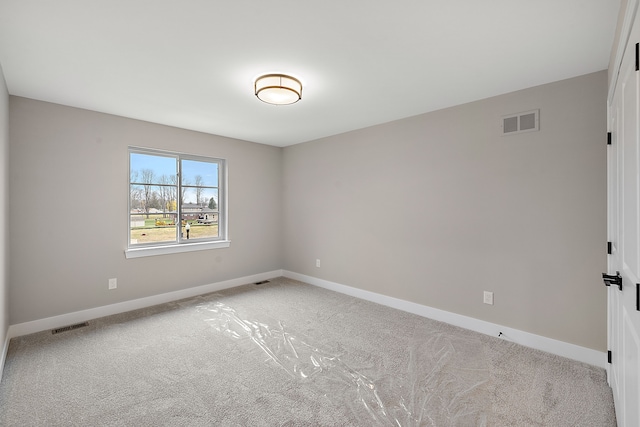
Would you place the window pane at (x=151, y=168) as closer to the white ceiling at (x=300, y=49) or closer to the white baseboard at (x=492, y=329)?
the white ceiling at (x=300, y=49)

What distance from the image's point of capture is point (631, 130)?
1.35 meters

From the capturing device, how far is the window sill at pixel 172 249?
3701mm

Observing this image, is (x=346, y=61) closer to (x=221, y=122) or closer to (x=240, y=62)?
(x=240, y=62)

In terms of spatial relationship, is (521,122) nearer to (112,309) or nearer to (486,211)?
(486,211)

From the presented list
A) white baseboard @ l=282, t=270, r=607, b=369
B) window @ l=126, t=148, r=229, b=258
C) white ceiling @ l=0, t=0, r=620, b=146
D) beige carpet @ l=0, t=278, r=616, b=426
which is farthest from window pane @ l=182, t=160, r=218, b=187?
white baseboard @ l=282, t=270, r=607, b=369

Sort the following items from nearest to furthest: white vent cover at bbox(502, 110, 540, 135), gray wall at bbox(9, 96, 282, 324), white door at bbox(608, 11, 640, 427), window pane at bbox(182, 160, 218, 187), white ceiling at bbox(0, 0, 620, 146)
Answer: white door at bbox(608, 11, 640, 427) < white ceiling at bbox(0, 0, 620, 146) < white vent cover at bbox(502, 110, 540, 135) < gray wall at bbox(9, 96, 282, 324) < window pane at bbox(182, 160, 218, 187)

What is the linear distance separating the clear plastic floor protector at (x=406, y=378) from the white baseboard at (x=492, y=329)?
10.8 inches

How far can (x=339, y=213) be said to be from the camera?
4.48 metres

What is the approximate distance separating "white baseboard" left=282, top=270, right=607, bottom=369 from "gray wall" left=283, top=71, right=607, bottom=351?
0.06m

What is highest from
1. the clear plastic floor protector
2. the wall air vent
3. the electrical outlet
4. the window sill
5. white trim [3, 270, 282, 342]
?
the window sill

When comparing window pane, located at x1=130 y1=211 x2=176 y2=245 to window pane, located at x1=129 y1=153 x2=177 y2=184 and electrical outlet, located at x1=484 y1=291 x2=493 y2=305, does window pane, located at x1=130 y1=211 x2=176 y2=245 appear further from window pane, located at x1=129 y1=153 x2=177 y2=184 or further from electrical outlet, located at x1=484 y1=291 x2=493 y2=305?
electrical outlet, located at x1=484 y1=291 x2=493 y2=305

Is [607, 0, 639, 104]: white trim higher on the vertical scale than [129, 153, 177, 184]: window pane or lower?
higher

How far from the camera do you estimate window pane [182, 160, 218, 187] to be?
4348 mm

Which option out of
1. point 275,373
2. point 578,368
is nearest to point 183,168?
point 275,373
